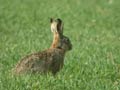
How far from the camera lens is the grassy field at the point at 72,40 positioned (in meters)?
8.08

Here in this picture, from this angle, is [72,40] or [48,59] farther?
[72,40]

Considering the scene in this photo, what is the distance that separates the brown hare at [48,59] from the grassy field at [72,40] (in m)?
0.18

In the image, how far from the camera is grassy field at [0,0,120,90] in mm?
8077

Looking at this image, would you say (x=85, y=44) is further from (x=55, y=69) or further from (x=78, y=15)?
(x=78, y=15)

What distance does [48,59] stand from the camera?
8.75 metres

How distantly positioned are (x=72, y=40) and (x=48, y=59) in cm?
512

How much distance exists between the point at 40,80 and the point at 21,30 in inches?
294

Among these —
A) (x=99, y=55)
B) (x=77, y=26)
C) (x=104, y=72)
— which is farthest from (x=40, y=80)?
(x=77, y=26)

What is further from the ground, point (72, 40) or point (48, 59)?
point (72, 40)

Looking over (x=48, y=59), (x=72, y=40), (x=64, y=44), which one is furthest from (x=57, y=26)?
(x=72, y=40)

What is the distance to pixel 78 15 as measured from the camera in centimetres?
1873

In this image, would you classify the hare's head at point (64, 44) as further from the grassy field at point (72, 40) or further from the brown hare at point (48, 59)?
the grassy field at point (72, 40)

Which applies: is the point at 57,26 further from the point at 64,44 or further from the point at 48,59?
the point at 48,59

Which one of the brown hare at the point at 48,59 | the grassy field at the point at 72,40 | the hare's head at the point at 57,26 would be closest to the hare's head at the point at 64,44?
the brown hare at the point at 48,59
